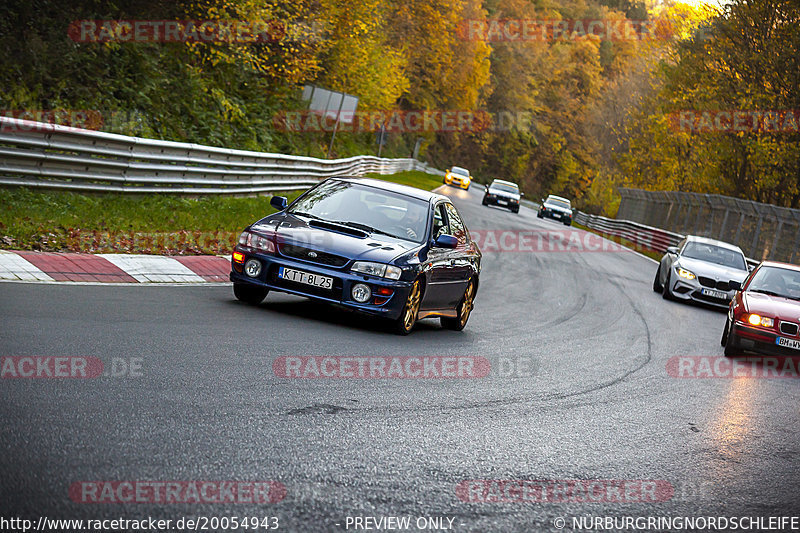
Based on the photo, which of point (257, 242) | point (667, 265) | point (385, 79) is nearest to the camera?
point (257, 242)

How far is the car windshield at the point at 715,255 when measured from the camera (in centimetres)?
2120

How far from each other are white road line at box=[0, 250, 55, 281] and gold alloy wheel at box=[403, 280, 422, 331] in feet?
11.4

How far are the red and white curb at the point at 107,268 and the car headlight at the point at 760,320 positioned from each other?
6.70m

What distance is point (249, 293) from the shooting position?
34.4 ft

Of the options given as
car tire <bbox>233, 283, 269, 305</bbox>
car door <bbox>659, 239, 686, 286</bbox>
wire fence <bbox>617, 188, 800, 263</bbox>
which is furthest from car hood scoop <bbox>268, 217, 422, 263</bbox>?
wire fence <bbox>617, 188, 800, 263</bbox>

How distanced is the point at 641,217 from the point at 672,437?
44520 mm

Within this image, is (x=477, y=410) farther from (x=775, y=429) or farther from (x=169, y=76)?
(x=169, y=76)

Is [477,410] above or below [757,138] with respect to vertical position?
below

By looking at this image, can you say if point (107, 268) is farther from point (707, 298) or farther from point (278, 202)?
point (707, 298)

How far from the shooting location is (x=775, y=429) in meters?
8.05

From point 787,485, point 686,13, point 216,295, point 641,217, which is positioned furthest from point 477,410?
point 686,13

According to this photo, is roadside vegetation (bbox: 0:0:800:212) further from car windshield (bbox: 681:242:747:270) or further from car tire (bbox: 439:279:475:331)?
car windshield (bbox: 681:242:747:270)

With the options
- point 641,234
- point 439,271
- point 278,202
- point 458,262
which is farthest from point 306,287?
point 641,234

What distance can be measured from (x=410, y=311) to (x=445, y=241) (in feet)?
3.14
